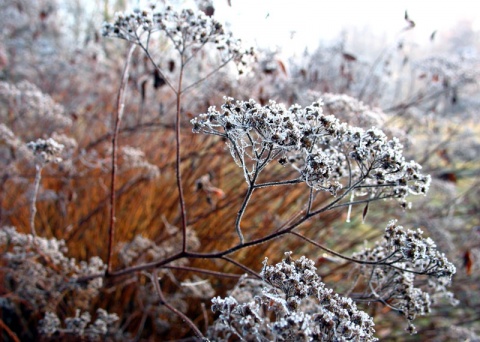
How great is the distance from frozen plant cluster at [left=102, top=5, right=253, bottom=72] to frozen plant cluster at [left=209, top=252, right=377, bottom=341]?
2.83 feet

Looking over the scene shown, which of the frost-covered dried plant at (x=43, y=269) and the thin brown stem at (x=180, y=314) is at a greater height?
the frost-covered dried plant at (x=43, y=269)

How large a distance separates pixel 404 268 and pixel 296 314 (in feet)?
1.93

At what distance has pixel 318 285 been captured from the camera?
110cm

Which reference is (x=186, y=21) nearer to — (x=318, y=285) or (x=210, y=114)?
(x=210, y=114)

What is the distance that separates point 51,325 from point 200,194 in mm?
1336

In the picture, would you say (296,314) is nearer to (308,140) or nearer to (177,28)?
(308,140)

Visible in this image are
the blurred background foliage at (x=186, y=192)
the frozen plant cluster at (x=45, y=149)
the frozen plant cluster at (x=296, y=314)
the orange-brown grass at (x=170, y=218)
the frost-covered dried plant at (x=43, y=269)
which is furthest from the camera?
the orange-brown grass at (x=170, y=218)

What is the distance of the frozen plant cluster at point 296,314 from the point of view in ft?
2.94

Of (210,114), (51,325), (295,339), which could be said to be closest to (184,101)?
(51,325)

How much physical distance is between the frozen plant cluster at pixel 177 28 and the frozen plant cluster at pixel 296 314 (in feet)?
2.83

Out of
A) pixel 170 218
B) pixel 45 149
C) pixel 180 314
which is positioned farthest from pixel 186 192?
pixel 180 314

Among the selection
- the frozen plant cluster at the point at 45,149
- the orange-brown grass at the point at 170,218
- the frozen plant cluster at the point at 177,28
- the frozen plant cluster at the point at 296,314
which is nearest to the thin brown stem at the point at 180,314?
the frozen plant cluster at the point at 296,314

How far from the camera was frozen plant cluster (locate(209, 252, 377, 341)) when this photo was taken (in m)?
0.90

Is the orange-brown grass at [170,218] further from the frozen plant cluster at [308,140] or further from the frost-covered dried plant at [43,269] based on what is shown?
the frozen plant cluster at [308,140]
